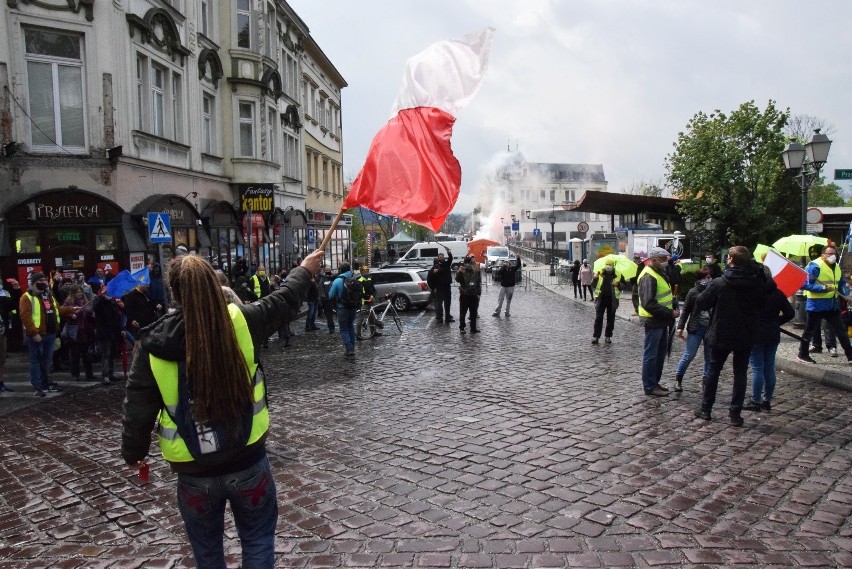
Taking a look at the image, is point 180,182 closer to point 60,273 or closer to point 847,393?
point 60,273

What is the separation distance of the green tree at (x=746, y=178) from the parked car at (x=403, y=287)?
14.7 m

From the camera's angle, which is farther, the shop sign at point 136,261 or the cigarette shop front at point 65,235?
the shop sign at point 136,261

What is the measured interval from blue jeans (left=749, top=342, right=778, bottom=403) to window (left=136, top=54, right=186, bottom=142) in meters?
15.2

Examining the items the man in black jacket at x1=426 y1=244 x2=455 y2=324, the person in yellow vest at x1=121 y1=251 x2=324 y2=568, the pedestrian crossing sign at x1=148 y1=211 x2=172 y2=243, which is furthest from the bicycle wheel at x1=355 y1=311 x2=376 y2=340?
the person in yellow vest at x1=121 y1=251 x2=324 y2=568

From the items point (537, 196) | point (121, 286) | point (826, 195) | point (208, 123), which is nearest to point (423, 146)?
point (121, 286)

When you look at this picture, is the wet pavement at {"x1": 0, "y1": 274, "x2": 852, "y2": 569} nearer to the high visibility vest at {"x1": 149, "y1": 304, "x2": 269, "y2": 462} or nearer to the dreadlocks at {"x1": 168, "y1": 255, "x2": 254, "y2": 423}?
the high visibility vest at {"x1": 149, "y1": 304, "x2": 269, "y2": 462}

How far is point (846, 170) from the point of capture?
521 inches

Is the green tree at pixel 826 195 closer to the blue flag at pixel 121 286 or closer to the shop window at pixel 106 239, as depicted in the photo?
the shop window at pixel 106 239

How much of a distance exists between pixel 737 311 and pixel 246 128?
2134cm

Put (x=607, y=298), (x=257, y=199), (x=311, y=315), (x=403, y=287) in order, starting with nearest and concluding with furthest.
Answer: (x=607, y=298), (x=311, y=315), (x=403, y=287), (x=257, y=199)

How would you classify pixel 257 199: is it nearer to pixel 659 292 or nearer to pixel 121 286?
pixel 121 286

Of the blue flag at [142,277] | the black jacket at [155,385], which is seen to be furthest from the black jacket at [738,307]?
the blue flag at [142,277]

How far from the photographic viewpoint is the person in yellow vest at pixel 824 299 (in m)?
9.94

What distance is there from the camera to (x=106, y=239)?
52.4 ft
